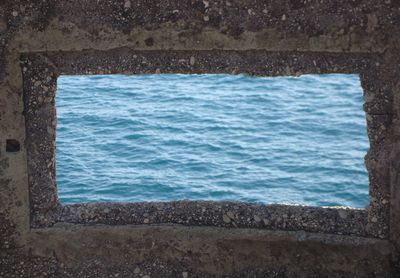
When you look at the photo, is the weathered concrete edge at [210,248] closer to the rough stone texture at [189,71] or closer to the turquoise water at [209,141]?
the rough stone texture at [189,71]

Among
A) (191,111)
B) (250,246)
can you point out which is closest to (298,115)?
(191,111)

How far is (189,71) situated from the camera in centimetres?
452

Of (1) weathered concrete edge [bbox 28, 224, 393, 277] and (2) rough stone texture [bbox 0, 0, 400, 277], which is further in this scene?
(1) weathered concrete edge [bbox 28, 224, 393, 277]

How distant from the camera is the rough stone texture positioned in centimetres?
436

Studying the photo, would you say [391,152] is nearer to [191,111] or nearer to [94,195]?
[94,195]

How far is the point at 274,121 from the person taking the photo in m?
13.2

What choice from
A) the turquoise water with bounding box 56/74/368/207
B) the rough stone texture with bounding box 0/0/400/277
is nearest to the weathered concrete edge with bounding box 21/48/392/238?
the rough stone texture with bounding box 0/0/400/277

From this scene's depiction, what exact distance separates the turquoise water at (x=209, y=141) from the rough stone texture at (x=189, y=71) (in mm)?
5219

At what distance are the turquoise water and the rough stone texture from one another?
522cm

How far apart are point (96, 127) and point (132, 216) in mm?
7715

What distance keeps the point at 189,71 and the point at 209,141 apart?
7787 millimetres

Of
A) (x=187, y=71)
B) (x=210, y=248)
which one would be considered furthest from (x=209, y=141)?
(x=187, y=71)

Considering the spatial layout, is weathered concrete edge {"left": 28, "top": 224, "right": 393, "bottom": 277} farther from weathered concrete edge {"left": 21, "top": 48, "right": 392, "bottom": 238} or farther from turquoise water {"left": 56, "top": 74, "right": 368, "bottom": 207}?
turquoise water {"left": 56, "top": 74, "right": 368, "bottom": 207}

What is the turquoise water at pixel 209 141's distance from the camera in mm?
10938
